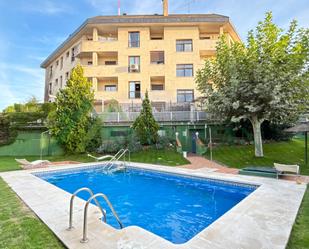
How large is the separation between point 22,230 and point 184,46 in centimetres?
2451

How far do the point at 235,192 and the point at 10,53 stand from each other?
3223 centimetres

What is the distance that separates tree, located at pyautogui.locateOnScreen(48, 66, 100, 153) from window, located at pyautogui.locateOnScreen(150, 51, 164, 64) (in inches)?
445

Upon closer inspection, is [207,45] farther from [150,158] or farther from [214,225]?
[214,225]

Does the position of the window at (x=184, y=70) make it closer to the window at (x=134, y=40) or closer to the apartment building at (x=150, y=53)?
the apartment building at (x=150, y=53)

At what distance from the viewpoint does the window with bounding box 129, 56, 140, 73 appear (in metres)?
24.7

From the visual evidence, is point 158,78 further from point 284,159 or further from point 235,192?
point 235,192

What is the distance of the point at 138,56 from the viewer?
24891mm

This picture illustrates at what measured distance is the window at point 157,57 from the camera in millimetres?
25297

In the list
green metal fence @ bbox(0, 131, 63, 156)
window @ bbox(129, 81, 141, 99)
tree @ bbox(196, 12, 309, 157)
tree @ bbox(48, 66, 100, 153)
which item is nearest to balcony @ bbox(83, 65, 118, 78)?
window @ bbox(129, 81, 141, 99)

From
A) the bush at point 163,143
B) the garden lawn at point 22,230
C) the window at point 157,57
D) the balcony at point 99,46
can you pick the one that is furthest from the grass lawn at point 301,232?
the balcony at point 99,46

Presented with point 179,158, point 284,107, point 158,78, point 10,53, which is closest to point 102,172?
point 179,158

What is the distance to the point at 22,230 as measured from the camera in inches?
169

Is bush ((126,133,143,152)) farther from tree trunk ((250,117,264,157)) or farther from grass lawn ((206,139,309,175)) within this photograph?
tree trunk ((250,117,264,157))

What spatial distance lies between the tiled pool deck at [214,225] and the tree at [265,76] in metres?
6.14
